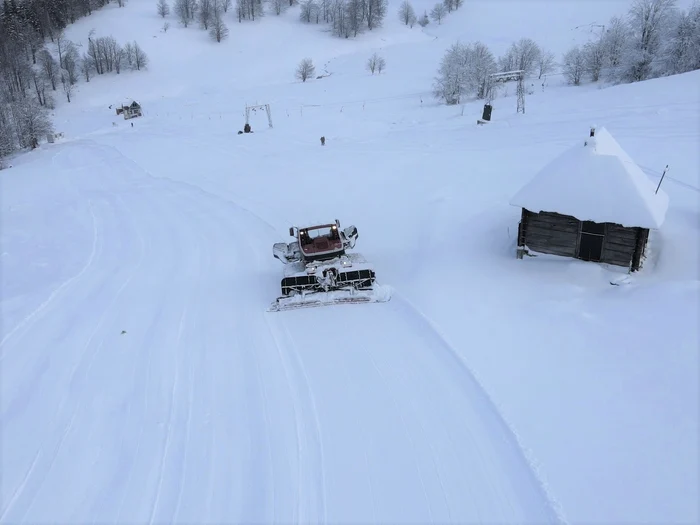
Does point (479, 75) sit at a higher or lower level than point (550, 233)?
higher

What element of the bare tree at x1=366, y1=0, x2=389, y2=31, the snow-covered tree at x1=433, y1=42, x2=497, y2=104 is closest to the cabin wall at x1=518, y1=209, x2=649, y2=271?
the snow-covered tree at x1=433, y1=42, x2=497, y2=104

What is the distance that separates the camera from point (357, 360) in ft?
37.6

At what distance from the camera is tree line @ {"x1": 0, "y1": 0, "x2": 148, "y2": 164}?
250ft

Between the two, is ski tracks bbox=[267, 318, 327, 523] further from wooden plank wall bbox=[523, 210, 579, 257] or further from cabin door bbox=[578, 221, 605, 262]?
cabin door bbox=[578, 221, 605, 262]

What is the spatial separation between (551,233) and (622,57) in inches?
1569

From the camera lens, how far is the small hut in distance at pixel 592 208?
46.5ft

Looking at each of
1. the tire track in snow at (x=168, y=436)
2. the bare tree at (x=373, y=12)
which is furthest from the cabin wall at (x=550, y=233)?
the bare tree at (x=373, y=12)

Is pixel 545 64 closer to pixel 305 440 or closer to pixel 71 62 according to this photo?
pixel 305 440

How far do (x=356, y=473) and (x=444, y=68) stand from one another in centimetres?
5089

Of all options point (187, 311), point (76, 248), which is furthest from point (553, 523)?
point (76, 248)

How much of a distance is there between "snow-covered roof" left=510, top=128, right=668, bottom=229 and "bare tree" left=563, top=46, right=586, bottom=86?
40.1m

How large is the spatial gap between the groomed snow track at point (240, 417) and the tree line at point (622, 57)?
40928 mm

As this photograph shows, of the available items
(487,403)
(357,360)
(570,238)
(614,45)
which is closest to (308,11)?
(614,45)

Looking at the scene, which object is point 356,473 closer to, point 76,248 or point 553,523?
point 553,523
